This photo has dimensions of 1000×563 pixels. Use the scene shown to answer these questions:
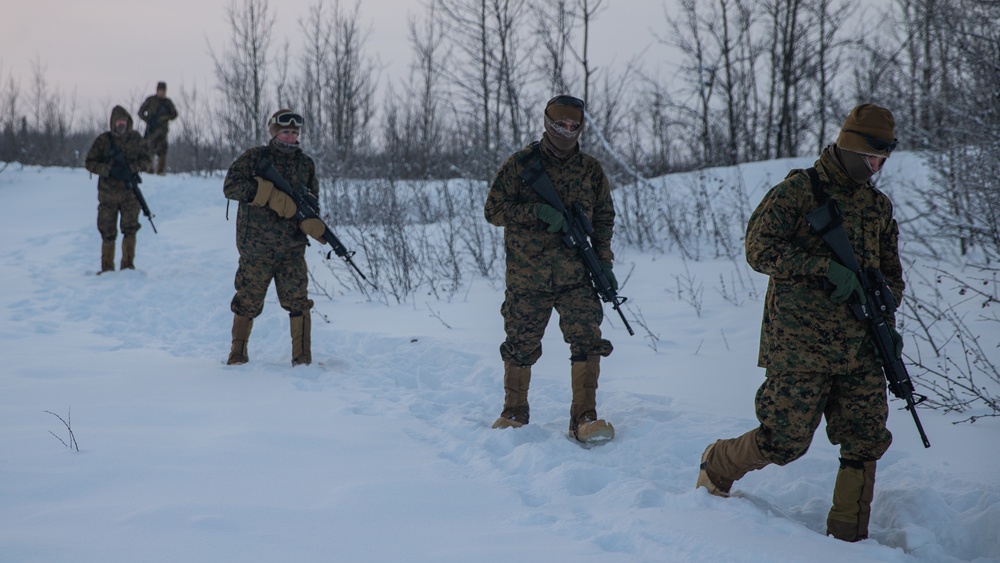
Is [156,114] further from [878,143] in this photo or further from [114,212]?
[878,143]

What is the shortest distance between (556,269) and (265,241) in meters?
2.34

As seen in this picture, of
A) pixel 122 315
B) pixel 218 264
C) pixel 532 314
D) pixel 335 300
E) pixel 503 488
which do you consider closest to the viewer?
pixel 503 488

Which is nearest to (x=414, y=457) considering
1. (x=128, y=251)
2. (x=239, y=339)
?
(x=239, y=339)

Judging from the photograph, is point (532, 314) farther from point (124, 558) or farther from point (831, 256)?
point (124, 558)

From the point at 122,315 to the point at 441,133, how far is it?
49.5 feet

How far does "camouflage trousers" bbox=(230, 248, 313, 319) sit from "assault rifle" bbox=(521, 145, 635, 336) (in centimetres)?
212

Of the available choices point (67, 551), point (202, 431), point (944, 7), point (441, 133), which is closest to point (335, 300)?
point (202, 431)

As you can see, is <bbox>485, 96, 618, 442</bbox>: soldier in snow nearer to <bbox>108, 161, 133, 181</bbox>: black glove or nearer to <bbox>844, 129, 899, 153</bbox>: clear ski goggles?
<bbox>844, 129, 899, 153</bbox>: clear ski goggles

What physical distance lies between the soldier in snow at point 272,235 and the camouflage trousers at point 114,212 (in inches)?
171

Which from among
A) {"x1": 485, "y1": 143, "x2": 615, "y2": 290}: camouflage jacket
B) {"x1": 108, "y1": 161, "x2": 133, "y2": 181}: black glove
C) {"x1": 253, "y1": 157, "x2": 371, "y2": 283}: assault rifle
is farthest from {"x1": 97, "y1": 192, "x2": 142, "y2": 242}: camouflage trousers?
{"x1": 485, "y1": 143, "x2": 615, "y2": 290}: camouflage jacket

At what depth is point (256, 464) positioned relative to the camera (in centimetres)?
292

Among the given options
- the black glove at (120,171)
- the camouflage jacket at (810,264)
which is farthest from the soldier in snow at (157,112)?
the camouflage jacket at (810,264)

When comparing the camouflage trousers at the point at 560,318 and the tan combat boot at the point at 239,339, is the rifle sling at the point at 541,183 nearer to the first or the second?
the camouflage trousers at the point at 560,318

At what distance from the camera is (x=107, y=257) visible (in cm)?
866
